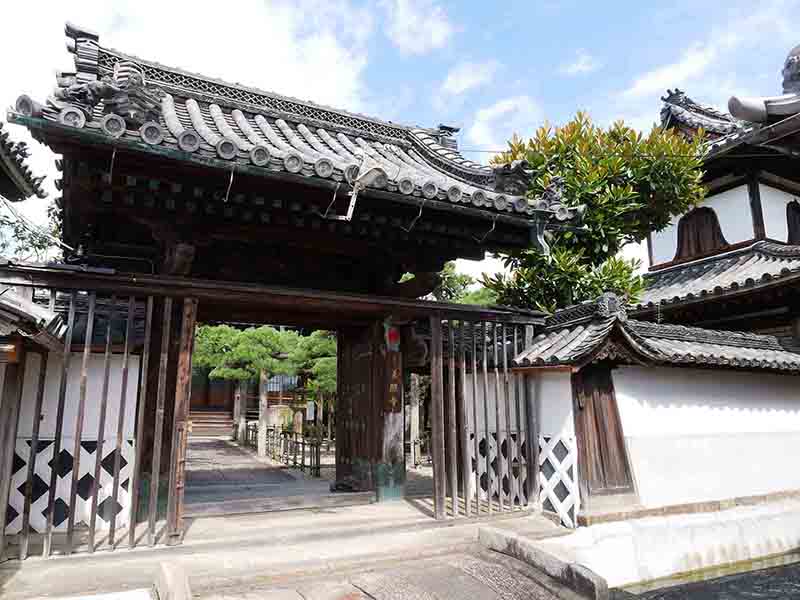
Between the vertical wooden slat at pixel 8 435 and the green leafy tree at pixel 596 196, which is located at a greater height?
the green leafy tree at pixel 596 196

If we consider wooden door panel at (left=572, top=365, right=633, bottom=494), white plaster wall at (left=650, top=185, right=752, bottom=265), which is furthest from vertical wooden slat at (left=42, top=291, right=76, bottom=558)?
white plaster wall at (left=650, top=185, right=752, bottom=265)

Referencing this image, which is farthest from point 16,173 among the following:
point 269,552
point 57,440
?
point 269,552

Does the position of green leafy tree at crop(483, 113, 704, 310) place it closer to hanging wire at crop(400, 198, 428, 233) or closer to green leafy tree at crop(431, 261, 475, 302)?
hanging wire at crop(400, 198, 428, 233)

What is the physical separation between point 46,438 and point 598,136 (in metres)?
10.1

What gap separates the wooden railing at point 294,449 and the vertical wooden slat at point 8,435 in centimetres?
673

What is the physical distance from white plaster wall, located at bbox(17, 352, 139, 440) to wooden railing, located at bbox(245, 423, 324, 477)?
6014 mm

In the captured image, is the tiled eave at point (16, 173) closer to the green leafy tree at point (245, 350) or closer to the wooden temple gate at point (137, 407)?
the wooden temple gate at point (137, 407)

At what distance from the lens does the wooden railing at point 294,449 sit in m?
11.4

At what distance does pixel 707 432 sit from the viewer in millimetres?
7527

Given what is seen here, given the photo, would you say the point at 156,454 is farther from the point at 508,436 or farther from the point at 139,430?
the point at 508,436

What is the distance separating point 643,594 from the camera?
6.25m

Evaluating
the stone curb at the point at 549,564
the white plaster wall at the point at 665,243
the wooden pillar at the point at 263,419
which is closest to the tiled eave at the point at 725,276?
the white plaster wall at the point at 665,243

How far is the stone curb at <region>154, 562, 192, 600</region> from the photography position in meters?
3.60

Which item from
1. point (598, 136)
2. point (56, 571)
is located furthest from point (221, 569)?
point (598, 136)
